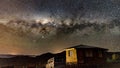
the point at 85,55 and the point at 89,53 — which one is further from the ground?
the point at 89,53

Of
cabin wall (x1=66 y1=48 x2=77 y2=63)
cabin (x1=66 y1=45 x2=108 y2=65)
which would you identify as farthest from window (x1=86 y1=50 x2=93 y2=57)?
cabin wall (x1=66 y1=48 x2=77 y2=63)

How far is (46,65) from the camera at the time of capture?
1490 centimetres

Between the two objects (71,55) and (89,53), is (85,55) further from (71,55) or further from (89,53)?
Answer: (71,55)

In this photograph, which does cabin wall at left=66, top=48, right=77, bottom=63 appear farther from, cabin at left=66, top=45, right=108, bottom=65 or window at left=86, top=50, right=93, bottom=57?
window at left=86, top=50, right=93, bottom=57

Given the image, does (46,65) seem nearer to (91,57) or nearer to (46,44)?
(46,44)

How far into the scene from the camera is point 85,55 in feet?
52.1

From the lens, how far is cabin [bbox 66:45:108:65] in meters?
15.8

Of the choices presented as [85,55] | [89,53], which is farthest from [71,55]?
[89,53]

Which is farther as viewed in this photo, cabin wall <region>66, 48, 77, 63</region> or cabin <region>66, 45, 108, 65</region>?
cabin wall <region>66, 48, 77, 63</region>

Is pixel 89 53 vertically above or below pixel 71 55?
above

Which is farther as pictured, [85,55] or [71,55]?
[71,55]

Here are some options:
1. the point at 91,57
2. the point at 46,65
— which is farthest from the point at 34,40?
the point at 91,57

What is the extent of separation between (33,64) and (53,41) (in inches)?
169

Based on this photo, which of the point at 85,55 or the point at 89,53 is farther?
the point at 89,53
